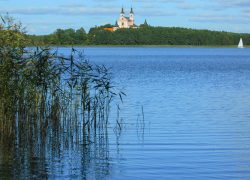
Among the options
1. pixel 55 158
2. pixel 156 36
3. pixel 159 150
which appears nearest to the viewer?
pixel 55 158

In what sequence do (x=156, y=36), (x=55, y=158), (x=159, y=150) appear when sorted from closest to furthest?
1. (x=55, y=158)
2. (x=159, y=150)
3. (x=156, y=36)

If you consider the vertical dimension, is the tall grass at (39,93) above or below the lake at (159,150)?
above

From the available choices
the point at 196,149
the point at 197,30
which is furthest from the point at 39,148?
the point at 197,30

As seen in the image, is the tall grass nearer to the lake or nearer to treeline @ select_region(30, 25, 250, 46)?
the lake

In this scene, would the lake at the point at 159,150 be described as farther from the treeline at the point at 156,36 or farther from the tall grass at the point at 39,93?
the treeline at the point at 156,36

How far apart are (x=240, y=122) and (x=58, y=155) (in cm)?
844

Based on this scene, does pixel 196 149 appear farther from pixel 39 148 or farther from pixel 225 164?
pixel 39 148

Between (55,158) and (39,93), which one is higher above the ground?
(39,93)

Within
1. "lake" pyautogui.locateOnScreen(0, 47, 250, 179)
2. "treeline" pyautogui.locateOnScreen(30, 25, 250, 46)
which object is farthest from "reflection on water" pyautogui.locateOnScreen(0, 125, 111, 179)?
"treeline" pyautogui.locateOnScreen(30, 25, 250, 46)

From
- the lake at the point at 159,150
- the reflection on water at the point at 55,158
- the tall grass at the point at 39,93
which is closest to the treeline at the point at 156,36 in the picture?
the lake at the point at 159,150

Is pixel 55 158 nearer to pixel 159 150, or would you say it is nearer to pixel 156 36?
pixel 159 150

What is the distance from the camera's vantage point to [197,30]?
19438 centimetres

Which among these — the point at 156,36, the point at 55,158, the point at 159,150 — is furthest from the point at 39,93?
the point at 156,36

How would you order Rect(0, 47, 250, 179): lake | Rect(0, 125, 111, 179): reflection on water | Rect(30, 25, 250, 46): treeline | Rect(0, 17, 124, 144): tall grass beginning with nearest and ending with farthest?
Rect(0, 125, 111, 179): reflection on water < Rect(0, 47, 250, 179): lake < Rect(0, 17, 124, 144): tall grass < Rect(30, 25, 250, 46): treeline
